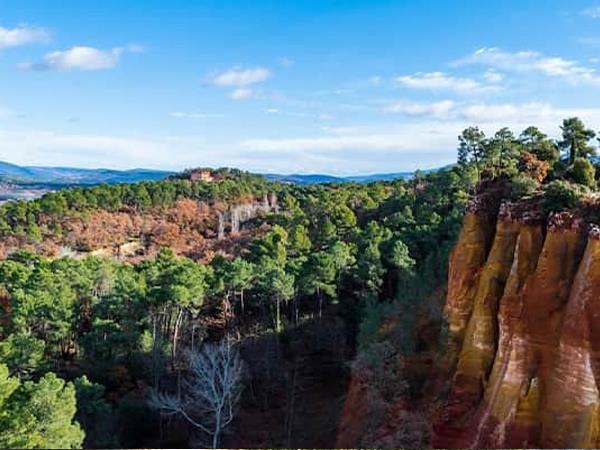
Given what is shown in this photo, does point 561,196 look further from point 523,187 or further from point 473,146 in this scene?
point 473,146

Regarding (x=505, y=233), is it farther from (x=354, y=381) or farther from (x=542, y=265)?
(x=354, y=381)

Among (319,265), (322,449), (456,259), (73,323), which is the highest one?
(456,259)

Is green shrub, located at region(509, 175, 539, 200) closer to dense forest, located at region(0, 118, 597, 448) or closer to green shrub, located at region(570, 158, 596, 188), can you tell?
dense forest, located at region(0, 118, 597, 448)

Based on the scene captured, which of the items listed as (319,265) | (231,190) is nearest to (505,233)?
(319,265)

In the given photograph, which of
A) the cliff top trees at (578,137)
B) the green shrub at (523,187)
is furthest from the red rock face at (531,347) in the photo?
the cliff top trees at (578,137)

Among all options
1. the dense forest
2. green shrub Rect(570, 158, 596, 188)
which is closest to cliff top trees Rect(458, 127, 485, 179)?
the dense forest

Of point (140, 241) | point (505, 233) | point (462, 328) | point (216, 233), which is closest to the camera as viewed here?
point (505, 233)

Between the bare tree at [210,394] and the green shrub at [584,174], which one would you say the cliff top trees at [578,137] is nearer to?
the green shrub at [584,174]
